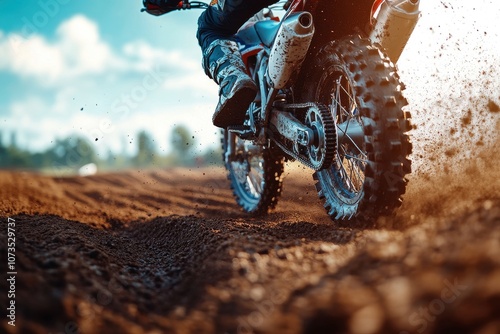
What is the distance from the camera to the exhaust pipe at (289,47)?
2.82 meters

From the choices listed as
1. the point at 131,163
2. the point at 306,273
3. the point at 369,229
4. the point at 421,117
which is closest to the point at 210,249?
the point at 306,273

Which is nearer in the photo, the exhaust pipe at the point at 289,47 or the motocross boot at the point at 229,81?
the exhaust pipe at the point at 289,47

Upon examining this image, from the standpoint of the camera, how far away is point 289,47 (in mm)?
2912

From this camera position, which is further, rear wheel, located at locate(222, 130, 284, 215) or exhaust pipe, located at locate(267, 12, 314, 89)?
rear wheel, located at locate(222, 130, 284, 215)

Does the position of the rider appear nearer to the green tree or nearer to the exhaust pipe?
the exhaust pipe

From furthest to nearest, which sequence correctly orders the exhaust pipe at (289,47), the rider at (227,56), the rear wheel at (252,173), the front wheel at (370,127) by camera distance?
the rear wheel at (252,173)
the rider at (227,56)
the exhaust pipe at (289,47)
the front wheel at (370,127)

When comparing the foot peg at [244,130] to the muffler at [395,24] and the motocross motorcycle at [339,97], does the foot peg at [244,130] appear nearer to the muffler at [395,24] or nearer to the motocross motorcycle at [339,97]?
the motocross motorcycle at [339,97]

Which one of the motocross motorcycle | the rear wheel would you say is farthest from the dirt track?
the rear wheel

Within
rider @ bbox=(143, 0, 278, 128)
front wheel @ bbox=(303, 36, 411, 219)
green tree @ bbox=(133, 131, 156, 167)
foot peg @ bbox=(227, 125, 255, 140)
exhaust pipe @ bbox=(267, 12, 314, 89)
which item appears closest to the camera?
front wheel @ bbox=(303, 36, 411, 219)

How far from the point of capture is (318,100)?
3312 mm

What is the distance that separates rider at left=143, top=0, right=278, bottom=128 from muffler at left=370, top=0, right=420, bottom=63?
807 mm

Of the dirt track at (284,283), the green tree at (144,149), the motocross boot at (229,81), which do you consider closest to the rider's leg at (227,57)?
the motocross boot at (229,81)

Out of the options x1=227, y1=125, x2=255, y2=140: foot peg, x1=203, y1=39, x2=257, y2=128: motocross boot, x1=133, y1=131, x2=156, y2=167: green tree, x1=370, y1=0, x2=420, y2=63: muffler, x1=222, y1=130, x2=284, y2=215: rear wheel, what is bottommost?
x1=133, y1=131, x2=156, y2=167: green tree

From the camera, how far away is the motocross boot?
330 centimetres
